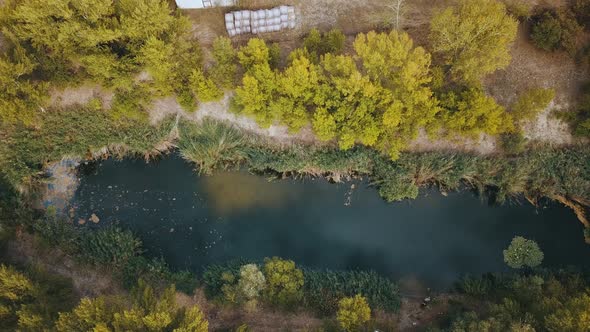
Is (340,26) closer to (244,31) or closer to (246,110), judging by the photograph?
(244,31)

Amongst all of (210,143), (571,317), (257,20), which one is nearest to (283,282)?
(210,143)

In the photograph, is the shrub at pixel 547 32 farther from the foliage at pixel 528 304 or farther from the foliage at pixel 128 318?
the foliage at pixel 128 318

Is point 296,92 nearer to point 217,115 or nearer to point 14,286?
point 217,115

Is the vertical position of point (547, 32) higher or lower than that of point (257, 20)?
lower

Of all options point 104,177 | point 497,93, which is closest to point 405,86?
point 497,93

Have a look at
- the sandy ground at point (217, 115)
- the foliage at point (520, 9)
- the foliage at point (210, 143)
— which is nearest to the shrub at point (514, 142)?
the foliage at point (520, 9)

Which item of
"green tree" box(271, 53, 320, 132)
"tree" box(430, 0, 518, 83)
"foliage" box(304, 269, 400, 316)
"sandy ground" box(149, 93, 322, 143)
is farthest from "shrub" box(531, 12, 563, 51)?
"foliage" box(304, 269, 400, 316)
